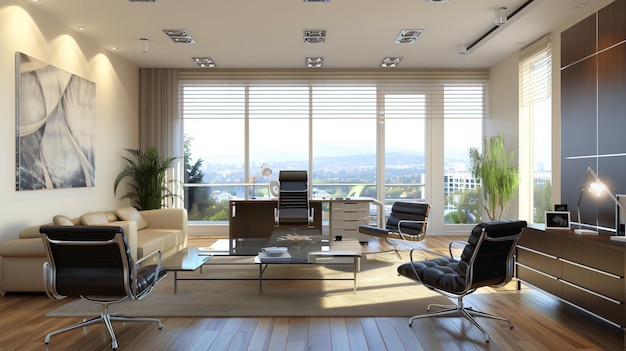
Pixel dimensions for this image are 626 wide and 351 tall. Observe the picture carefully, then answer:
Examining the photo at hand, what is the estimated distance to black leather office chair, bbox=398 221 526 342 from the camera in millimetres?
3566

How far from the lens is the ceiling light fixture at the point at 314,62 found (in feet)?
26.5

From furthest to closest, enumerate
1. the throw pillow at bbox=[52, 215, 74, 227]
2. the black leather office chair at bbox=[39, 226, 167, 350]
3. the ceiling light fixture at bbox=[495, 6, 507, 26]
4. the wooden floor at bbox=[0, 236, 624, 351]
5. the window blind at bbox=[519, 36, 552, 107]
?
the window blind at bbox=[519, 36, 552, 107], the ceiling light fixture at bbox=[495, 6, 507, 26], the throw pillow at bbox=[52, 215, 74, 227], the wooden floor at bbox=[0, 236, 624, 351], the black leather office chair at bbox=[39, 226, 167, 350]

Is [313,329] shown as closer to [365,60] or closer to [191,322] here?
[191,322]

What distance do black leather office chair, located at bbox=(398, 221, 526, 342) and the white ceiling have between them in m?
2.94

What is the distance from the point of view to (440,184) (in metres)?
9.10

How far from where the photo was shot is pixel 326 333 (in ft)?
12.0

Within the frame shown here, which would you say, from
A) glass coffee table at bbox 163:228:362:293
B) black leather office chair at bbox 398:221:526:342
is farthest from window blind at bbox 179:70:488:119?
black leather office chair at bbox 398:221:526:342

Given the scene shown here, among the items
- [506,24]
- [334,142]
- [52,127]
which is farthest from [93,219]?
[506,24]

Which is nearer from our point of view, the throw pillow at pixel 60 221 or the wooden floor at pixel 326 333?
the wooden floor at pixel 326 333

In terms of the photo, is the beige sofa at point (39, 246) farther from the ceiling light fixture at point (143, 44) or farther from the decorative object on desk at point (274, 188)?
the ceiling light fixture at point (143, 44)

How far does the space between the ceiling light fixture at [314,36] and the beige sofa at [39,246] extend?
10.9ft

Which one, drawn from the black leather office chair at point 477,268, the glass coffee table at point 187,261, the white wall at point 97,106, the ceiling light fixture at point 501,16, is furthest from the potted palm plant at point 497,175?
the white wall at point 97,106

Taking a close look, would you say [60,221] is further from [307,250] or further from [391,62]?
[391,62]

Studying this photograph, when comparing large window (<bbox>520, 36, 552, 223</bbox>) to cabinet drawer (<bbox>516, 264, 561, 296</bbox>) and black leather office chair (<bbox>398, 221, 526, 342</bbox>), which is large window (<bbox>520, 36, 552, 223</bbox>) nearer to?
cabinet drawer (<bbox>516, 264, 561, 296</bbox>)
